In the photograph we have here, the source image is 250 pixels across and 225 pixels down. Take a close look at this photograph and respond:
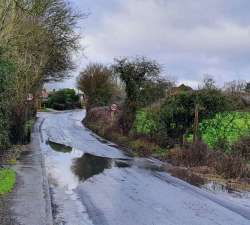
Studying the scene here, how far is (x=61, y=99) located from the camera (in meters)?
102

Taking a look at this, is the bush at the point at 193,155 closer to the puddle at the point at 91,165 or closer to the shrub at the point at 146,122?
the puddle at the point at 91,165

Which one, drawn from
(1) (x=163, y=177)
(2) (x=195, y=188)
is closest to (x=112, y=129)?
(1) (x=163, y=177)

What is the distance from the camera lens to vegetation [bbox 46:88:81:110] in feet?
332

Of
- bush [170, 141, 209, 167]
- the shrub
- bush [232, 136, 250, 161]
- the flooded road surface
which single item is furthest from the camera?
the shrub

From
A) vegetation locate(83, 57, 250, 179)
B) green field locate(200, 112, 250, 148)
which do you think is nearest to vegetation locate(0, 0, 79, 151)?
vegetation locate(83, 57, 250, 179)

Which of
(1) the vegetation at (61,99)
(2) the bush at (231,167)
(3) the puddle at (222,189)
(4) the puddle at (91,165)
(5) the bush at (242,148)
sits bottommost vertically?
(4) the puddle at (91,165)

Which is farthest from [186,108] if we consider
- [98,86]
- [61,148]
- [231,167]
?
[98,86]

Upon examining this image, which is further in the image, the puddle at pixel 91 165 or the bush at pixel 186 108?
the bush at pixel 186 108

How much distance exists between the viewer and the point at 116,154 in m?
24.4

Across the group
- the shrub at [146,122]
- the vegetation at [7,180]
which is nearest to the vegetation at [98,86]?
the shrub at [146,122]

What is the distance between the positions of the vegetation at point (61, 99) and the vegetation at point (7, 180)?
85952 mm

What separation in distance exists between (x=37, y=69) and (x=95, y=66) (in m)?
44.1

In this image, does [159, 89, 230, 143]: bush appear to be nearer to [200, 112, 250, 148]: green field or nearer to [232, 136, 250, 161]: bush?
[200, 112, 250, 148]: green field

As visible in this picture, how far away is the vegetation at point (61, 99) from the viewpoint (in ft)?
332
